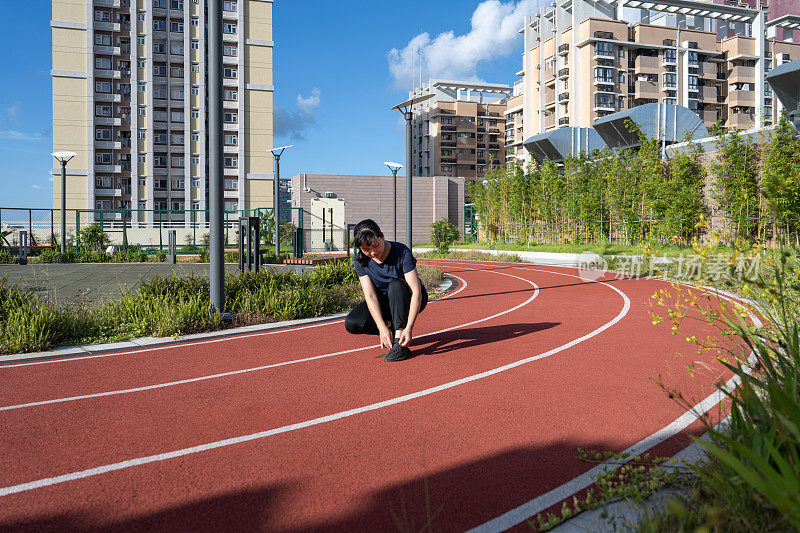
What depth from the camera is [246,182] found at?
195 ft

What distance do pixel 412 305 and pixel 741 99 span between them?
245 feet

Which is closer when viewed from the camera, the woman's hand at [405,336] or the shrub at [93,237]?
the woman's hand at [405,336]

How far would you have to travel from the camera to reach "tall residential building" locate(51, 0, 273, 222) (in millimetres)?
56688

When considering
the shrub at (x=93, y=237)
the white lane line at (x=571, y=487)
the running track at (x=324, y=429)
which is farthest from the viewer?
the shrub at (x=93, y=237)

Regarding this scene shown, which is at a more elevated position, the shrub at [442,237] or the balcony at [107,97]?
the balcony at [107,97]

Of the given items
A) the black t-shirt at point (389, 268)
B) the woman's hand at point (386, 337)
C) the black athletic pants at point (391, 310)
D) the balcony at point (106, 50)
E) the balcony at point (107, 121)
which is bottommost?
the woman's hand at point (386, 337)

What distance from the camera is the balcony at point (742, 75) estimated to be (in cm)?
6588

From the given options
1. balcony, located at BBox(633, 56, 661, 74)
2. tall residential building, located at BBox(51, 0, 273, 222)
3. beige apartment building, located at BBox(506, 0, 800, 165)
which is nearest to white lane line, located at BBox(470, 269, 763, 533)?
tall residential building, located at BBox(51, 0, 273, 222)

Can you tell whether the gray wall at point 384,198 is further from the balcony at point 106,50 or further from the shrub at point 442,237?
the balcony at point 106,50

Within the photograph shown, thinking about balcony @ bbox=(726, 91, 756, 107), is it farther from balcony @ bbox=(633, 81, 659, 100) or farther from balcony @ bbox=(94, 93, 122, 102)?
balcony @ bbox=(94, 93, 122, 102)

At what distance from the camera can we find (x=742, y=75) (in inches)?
2603

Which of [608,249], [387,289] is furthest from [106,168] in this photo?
[387,289]

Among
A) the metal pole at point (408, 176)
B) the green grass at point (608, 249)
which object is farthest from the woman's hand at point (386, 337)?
the green grass at point (608, 249)

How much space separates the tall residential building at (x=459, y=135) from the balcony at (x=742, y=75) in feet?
121
